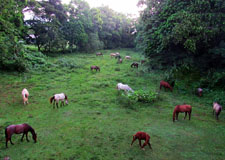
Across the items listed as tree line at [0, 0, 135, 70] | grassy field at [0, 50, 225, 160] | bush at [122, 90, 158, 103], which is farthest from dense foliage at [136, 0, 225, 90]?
tree line at [0, 0, 135, 70]

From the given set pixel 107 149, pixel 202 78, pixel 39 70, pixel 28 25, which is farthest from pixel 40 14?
pixel 107 149

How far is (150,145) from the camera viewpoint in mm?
6824

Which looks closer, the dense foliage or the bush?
the bush

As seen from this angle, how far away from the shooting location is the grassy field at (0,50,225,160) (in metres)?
6.45

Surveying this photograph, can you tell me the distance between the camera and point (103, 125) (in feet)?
28.4

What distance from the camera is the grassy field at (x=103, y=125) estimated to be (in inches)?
254

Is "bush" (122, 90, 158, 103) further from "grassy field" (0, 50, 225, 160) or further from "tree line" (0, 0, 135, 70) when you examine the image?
"tree line" (0, 0, 135, 70)

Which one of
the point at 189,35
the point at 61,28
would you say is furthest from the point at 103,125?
the point at 61,28

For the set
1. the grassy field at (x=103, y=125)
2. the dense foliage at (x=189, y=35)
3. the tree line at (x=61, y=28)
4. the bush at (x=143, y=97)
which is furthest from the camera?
the tree line at (x=61, y=28)

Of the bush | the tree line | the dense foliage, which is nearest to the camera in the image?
the bush

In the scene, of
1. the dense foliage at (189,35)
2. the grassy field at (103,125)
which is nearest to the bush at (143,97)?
the grassy field at (103,125)

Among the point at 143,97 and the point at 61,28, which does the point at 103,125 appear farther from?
the point at 61,28

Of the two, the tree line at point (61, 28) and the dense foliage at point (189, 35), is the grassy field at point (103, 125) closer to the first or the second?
the dense foliage at point (189, 35)

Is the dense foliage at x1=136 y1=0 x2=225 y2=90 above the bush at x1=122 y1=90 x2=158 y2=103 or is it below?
above
